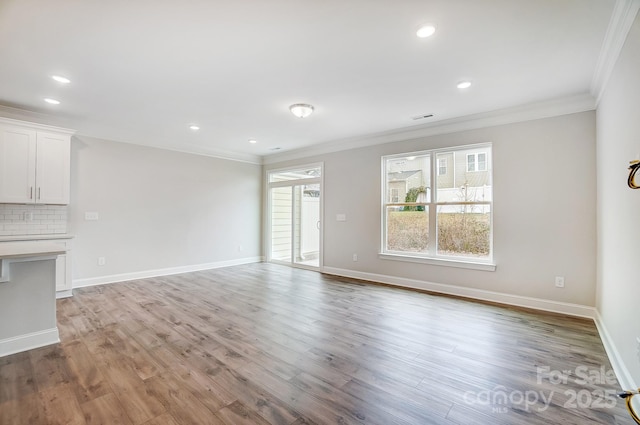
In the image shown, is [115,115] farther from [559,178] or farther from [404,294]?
[559,178]

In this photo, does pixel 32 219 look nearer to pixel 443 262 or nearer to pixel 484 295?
pixel 443 262

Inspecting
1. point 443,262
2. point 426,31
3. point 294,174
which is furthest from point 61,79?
point 443,262

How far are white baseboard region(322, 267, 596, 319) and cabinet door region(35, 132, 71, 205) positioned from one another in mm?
4940

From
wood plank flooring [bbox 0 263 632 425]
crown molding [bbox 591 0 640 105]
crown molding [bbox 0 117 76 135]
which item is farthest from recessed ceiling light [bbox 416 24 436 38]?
crown molding [bbox 0 117 76 135]

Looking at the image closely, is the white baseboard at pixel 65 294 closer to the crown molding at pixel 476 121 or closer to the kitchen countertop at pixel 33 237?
the kitchen countertop at pixel 33 237

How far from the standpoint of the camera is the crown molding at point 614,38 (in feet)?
6.53

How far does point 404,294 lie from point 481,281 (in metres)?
1.13

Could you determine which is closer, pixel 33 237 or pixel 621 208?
pixel 621 208

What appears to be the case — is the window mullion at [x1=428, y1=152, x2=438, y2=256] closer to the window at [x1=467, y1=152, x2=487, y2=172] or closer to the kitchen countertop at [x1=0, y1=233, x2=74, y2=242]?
the window at [x1=467, y1=152, x2=487, y2=172]

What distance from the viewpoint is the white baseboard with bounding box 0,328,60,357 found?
2.53 metres

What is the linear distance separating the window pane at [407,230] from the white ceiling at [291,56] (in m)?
1.60

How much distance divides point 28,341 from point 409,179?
5.24 m

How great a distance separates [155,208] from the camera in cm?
563

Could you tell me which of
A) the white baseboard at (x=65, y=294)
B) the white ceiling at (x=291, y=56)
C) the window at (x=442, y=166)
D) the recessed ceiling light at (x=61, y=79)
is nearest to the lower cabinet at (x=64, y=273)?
the white baseboard at (x=65, y=294)
